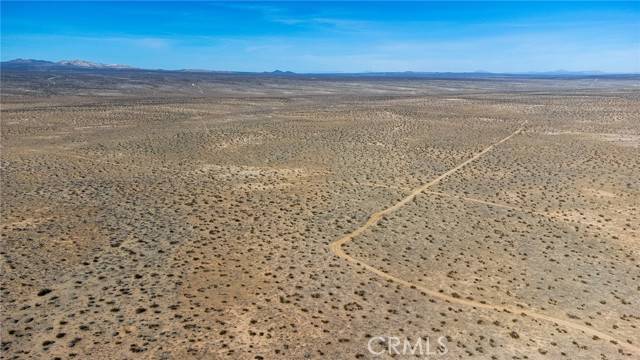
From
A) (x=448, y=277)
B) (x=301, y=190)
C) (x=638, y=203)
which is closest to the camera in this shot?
(x=448, y=277)

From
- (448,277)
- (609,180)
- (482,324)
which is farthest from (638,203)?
(482,324)

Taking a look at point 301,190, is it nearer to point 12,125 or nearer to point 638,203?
point 638,203

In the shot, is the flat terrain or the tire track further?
the tire track

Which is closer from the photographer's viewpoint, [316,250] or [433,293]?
[433,293]

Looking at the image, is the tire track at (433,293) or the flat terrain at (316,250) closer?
the flat terrain at (316,250)

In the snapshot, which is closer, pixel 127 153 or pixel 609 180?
pixel 609 180

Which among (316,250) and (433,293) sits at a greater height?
(316,250)

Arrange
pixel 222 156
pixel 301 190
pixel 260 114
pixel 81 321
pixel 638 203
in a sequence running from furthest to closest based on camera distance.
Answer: pixel 260 114 → pixel 222 156 → pixel 301 190 → pixel 638 203 → pixel 81 321
